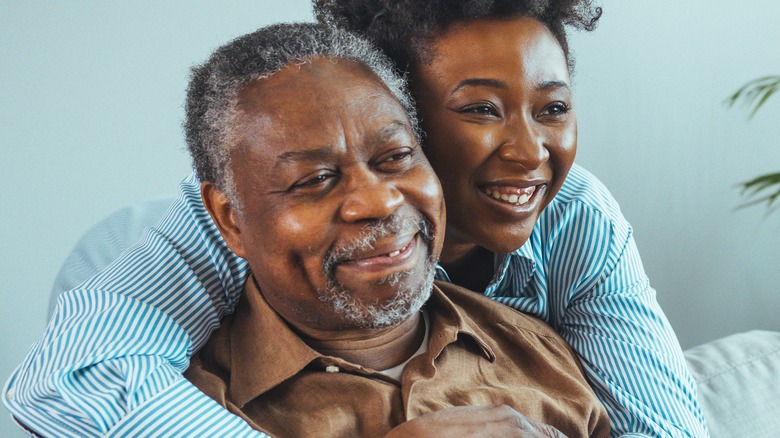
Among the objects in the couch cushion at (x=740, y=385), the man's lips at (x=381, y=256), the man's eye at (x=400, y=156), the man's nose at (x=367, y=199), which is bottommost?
the couch cushion at (x=740, y=385)

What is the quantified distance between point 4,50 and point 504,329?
1.35 m

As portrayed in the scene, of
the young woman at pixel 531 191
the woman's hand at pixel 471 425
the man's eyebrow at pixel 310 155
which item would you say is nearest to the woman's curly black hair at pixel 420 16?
the young woman at pixel 531 191

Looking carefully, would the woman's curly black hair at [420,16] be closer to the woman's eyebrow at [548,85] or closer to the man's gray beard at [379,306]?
the woman's eyebrow at [548,85]

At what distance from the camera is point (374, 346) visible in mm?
1382

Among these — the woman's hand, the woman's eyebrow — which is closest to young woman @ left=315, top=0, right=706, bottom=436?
the woman's eyebrow

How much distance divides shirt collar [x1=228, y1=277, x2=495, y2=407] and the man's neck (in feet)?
0.12

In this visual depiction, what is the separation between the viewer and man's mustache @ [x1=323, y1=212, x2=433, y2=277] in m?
1.20

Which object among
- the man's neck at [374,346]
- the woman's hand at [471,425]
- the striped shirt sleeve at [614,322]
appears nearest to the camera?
the woman's hand at [471,425]

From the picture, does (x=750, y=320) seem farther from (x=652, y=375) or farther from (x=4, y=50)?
(x=4, y=50)

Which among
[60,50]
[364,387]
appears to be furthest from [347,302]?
[60,50]

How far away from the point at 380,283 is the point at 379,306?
0.13ft

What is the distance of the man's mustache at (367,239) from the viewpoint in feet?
3.94

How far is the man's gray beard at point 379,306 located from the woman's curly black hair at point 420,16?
40 centimetres

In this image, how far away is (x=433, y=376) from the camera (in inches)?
53.4
